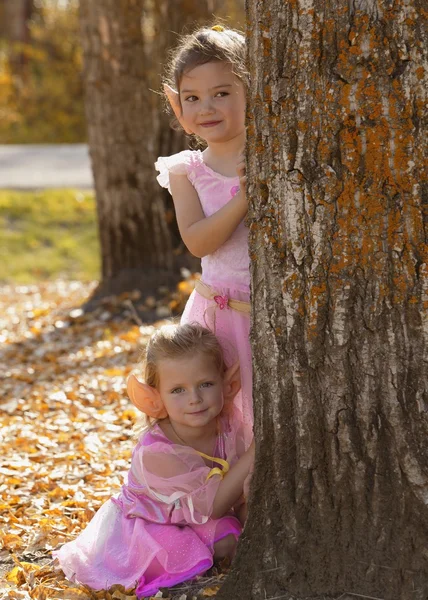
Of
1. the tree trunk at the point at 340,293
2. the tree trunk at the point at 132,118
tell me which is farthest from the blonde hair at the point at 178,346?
the tree trunk at the point at 132,118

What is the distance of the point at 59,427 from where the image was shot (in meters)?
4.98

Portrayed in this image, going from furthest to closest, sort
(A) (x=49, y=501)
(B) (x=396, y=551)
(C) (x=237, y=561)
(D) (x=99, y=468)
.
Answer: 1. (D) (x=99, y=468)
2. (A) (x=49, y=501)
3. (C) (x=237, y=561)
4. (B) (x=396, y=551)

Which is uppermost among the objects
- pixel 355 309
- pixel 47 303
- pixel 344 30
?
pixel 344 30

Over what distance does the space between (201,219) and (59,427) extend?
2311 mm

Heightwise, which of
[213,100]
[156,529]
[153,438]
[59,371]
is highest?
[213,100]

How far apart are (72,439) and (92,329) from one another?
7.97 feet

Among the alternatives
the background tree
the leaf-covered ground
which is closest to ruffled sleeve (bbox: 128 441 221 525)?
the leaf-covered ground

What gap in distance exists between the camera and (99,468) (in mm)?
4266

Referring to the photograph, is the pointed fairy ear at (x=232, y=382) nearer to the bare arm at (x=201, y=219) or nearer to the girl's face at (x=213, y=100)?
the bare arm at (x=201, y=219)

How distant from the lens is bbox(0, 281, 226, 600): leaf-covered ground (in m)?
3.34

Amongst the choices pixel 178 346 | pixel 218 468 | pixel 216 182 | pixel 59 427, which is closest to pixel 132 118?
pixel 59 427

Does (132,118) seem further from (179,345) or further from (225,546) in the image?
(225,546)

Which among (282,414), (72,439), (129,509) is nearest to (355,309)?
(282,414)

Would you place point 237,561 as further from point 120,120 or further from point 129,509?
point 120,120
